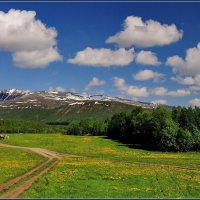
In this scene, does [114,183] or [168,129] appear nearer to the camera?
[114,183]

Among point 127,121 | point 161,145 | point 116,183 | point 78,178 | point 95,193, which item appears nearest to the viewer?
point 95,193

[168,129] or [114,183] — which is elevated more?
[168,129]

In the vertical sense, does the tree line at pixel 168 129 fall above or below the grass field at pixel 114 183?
above

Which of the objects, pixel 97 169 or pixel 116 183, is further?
pixel 97 169

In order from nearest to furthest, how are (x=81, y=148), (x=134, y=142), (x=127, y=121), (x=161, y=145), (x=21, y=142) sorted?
(x=81, y=148), (x=161, y=145), (x=21, y=142), (x=134, y=142), (x=127, y=121)

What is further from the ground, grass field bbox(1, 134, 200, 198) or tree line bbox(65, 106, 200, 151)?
tree line bbox(65, 106, 200, 151)

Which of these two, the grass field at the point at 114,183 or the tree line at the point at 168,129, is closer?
the grass field at the point at 114,183

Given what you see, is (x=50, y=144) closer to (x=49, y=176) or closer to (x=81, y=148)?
(x=81, y=148)

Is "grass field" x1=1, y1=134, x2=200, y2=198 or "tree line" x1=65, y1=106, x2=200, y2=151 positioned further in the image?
"tree line" x1=65, y1=106, x2=200, y2=151

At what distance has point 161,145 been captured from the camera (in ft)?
399

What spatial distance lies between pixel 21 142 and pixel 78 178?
80740 millimetres

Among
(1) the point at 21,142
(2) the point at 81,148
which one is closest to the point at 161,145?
(2) the point at 81,148

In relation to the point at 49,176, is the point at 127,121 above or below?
above

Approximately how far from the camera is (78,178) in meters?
53.2
